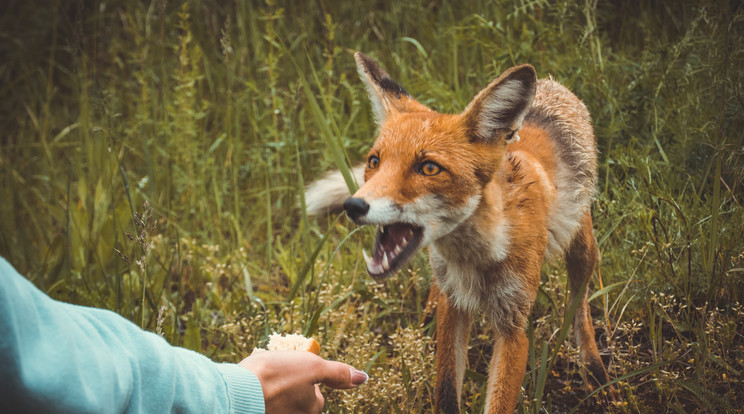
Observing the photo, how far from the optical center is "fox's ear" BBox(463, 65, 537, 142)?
2.30 m

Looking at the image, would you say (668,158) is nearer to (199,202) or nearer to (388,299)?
(388,299)

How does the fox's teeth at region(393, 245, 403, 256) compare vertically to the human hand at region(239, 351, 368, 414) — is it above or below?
below

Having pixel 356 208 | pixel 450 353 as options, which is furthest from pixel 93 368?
pixel 450 353

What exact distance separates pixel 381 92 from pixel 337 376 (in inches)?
61.1

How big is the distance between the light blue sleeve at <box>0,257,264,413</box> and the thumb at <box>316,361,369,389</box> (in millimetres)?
189

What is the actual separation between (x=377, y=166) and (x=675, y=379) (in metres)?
1.46

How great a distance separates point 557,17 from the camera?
373 cm

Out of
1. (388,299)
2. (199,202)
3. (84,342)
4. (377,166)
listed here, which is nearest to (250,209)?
(199,202)

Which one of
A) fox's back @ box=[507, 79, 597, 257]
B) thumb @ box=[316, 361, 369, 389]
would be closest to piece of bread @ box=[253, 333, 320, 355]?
thumb @ box=[316, 361, 369, 389]

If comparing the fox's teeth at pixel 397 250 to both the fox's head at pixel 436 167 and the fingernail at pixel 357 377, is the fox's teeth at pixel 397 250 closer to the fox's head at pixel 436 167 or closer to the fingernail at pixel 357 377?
the fox's head at pixel 436 167

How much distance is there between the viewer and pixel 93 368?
3.67 feet

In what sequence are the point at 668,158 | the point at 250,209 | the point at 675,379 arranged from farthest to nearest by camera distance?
the point at 250,209 < the point at 668,158 < the point at 675,379

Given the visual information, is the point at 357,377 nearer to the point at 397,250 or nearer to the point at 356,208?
the point at 356,208

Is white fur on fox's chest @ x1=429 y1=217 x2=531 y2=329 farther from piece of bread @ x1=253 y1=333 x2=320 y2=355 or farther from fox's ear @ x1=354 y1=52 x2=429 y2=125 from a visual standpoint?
piece of bread @ x1=253 y1=333 x2=320 y2=355
